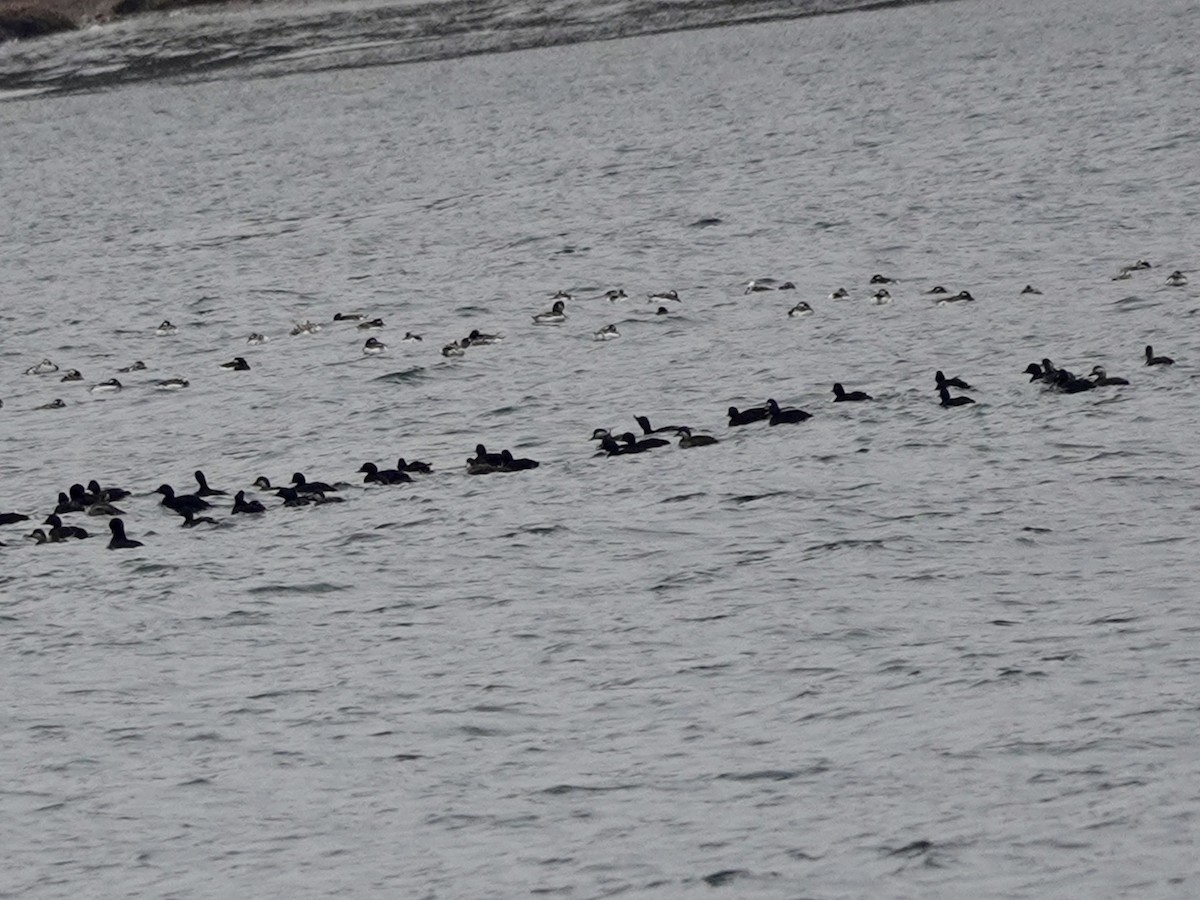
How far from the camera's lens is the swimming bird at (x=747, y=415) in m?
32.7

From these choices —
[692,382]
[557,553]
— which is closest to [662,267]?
[692,382]

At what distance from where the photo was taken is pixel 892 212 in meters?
53.2

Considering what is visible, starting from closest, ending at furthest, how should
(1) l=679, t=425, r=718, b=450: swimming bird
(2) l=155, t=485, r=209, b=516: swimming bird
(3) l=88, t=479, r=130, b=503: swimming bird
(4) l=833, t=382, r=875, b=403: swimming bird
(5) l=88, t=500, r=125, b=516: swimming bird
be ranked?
1. (2) l=155, t=485, r=209, b=516: swimming bird
2. (5) l=88, t=500, r=125, b=516: swimming bird
3. (3) l=88, t=479, r=130, b=503: swimming bird
4. (1) l=679, t=425, r=718, b=450: swimming bird
5. (4) l=833, t=382, r=875, b=403: swimming bird

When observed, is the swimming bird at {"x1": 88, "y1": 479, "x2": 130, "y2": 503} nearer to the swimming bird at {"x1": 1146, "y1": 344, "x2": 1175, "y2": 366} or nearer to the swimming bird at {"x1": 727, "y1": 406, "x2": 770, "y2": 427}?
the swimming bird at {"x1": 727, "y1": 406, "x2": 770, "y2": 427}

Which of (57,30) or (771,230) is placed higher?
(57,30)

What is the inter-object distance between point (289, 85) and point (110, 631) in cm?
8076

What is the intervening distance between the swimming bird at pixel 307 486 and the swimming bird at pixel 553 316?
13.0m

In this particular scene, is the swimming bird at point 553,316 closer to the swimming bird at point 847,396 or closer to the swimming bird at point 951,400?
the swimming bird at point 847,396

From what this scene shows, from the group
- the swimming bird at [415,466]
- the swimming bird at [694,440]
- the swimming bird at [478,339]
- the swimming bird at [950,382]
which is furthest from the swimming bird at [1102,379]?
the swimming bird at [478,339]

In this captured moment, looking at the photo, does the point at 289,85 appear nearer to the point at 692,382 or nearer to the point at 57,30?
the point at 57,30

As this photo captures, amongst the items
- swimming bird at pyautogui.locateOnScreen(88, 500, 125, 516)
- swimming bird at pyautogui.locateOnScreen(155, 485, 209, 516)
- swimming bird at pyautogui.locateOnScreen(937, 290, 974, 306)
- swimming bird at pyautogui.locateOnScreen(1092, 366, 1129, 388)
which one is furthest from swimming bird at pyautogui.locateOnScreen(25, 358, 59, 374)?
swimming bird at pyautogui.locateOnScreen(1092, 366, 1129, 388)

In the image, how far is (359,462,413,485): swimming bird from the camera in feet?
102

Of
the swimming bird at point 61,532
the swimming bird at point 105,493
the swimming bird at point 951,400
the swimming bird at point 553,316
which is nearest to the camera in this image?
the swimming bird at point 61,532

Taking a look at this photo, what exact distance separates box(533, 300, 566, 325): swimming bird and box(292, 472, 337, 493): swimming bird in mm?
12988
